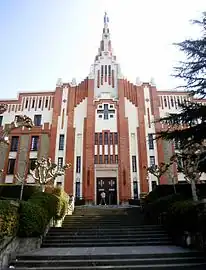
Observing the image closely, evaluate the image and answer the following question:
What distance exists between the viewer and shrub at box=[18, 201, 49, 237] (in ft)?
26.9

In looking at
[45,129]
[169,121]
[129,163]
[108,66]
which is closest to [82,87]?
[108,66]

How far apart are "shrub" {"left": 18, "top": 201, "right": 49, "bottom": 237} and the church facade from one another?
15.3 metres

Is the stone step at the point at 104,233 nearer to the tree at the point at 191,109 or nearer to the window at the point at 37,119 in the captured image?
the tree at the point at 191,109

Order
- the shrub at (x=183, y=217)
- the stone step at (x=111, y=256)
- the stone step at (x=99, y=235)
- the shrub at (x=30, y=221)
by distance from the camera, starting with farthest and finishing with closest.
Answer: the stone step at (x=99, y=235), the shrub at (x=30, y=221), the shrub at (x=183, y=217), the stone step at (x=111, y=256)

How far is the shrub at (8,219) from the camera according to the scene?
680cm

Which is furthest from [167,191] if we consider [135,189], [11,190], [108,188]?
[11,190]

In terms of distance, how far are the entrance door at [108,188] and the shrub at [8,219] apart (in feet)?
58.2

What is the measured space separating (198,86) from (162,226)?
6579mm

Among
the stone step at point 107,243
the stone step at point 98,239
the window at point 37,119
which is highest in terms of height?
the window at point 37,119

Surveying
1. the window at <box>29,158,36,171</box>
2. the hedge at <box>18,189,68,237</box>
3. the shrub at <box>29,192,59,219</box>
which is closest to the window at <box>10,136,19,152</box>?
the window at <box>29,158,36,171</box>

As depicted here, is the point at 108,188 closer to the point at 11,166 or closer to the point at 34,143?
the point at 34,143

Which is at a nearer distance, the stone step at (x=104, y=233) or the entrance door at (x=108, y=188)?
the stone step at (x=104, y=233)

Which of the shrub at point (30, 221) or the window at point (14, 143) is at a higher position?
the window at point (14, 143)

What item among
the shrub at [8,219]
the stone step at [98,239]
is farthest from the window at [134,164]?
the shrub at [8,219]
